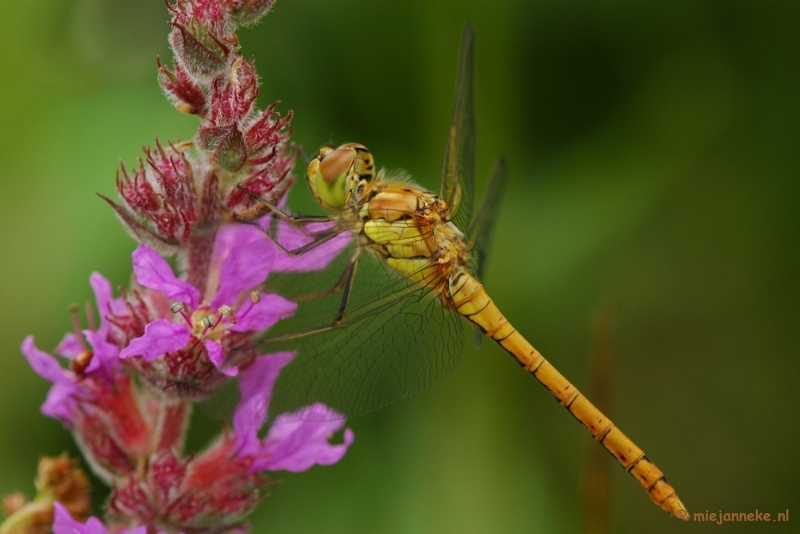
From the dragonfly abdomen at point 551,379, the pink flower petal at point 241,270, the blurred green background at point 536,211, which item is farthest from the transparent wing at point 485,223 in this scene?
the pink flower petal at point 241,270

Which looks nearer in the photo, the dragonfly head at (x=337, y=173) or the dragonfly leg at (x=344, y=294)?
the dragonfly leg at (x=344, y=294)

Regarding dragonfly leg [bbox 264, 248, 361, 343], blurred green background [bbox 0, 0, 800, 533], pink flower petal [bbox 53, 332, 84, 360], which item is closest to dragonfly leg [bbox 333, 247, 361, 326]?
dragonfly leg [bbox 264, 248, 361, 343]

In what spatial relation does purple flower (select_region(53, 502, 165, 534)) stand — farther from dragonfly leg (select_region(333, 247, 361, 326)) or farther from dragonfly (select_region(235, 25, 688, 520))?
dragonfly leg (select_region(333, 247, 361, 326))

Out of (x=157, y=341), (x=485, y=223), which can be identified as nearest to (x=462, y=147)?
(x=485, y=223)

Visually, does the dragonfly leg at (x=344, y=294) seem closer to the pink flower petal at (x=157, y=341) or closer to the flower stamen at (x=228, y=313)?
the flower stamen at (x=228, y=313)

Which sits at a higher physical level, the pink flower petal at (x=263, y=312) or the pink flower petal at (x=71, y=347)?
the pink flower petal at (x=71, y=347)

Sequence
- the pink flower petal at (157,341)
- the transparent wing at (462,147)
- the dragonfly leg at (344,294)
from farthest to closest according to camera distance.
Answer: the transparent wing at (462,147), the dragonfly leg at (344,294), the pink flower petal at (157,341)

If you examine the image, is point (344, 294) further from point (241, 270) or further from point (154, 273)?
point (154, 273)

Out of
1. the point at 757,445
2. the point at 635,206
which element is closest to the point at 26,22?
the point at 635,206
